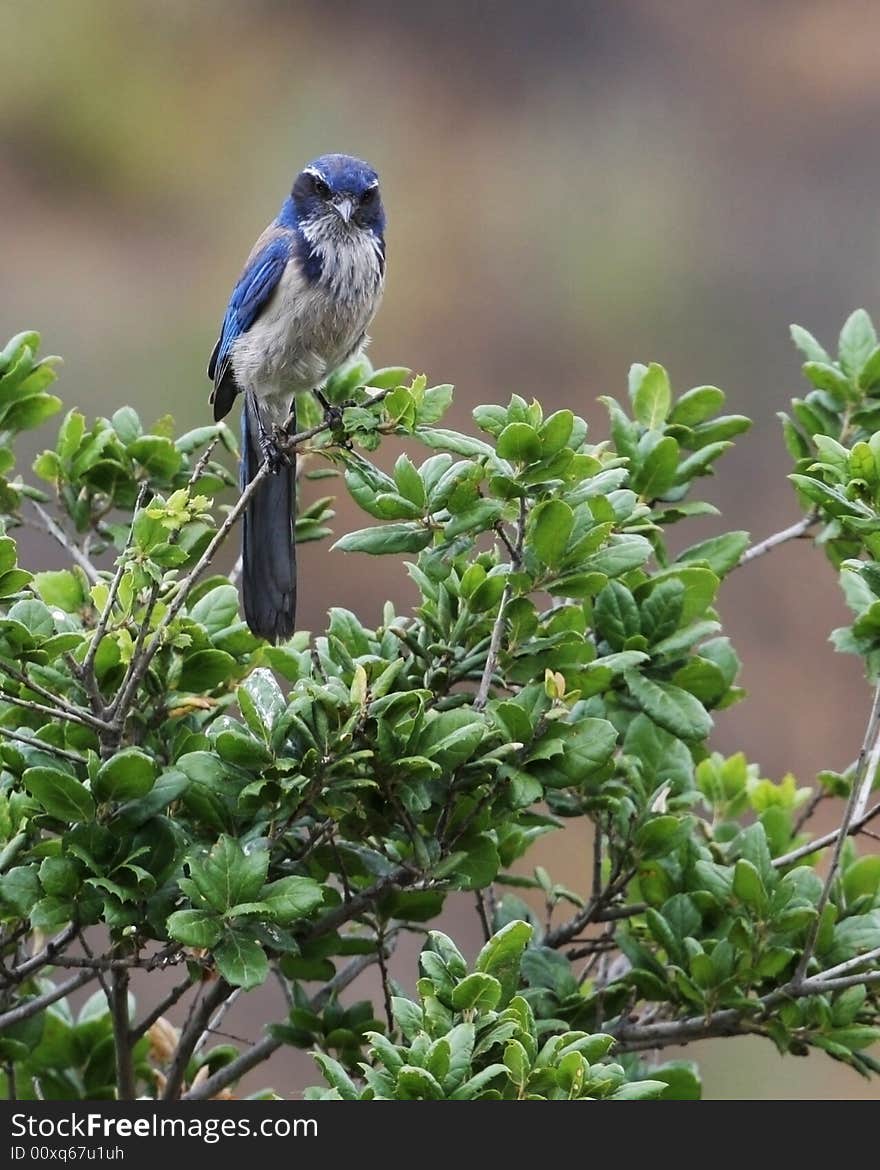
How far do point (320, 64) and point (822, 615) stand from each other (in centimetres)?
247

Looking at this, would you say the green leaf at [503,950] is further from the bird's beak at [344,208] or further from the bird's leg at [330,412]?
the bird's beak at [344,208]

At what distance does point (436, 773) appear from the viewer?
164cm

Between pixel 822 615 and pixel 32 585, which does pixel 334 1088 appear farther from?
pixel 822 615

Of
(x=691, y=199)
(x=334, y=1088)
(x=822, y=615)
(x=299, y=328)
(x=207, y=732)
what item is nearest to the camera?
(x=334, y=1088)

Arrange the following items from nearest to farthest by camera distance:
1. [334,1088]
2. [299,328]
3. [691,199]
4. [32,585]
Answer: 1. [334,1088]
2. [32,585]
3. [299,328]
4. [691,199]

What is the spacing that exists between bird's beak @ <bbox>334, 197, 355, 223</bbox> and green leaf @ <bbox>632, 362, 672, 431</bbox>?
2.66 ft

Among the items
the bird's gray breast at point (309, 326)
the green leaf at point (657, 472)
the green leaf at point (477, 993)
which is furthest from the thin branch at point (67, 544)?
the green leaf at point (477, 993)

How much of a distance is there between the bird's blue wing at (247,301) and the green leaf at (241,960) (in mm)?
1224

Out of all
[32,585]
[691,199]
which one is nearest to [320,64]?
[691,199]

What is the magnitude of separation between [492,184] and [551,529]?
3966 millimetres

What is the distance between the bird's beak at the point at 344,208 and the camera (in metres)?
2.75

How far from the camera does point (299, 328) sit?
2.62 metres

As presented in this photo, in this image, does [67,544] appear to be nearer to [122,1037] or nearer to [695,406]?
[122,1037]

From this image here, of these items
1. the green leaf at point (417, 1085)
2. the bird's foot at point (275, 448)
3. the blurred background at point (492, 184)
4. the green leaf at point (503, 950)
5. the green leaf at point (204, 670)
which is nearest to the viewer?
the green leaf at point (417, 1085)
